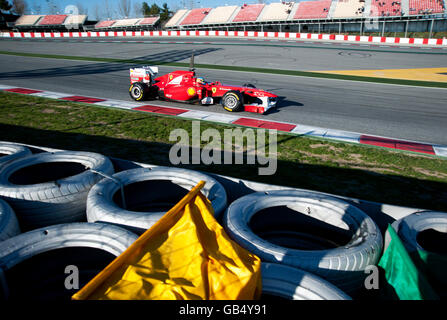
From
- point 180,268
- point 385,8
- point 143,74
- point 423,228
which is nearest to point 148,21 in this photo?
point 385,8

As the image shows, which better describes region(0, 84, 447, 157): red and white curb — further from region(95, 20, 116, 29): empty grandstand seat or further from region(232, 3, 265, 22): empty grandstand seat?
region(95, 20, 116, 29): empty grandstand seat

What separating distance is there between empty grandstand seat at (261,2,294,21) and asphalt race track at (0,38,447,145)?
20.1 metres

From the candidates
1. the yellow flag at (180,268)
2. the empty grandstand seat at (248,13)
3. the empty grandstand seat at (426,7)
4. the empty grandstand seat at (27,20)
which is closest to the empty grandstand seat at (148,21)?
the empty grandstand seat at (248,13)

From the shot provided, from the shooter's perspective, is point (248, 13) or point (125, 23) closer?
point (248, 13)

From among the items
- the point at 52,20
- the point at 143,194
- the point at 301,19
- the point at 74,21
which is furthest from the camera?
the point at 52,20

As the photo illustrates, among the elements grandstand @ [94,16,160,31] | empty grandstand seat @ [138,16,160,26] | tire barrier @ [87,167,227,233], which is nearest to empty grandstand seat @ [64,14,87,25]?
grandstand @ [94,16,160,31]

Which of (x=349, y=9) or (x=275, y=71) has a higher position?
(x=349, y=9)

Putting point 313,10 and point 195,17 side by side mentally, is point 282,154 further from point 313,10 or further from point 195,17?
point 195,17

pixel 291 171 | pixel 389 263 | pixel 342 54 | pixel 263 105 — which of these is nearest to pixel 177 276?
pixel 389 263

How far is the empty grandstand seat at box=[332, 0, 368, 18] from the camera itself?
4050 centimetres

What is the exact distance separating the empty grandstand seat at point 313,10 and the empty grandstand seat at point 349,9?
1.54m

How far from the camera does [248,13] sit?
5016 cm

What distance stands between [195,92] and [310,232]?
8454mm

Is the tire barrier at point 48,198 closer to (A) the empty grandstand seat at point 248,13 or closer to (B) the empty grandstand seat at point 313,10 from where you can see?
(B) the empty grandstand seat at point 313,10
